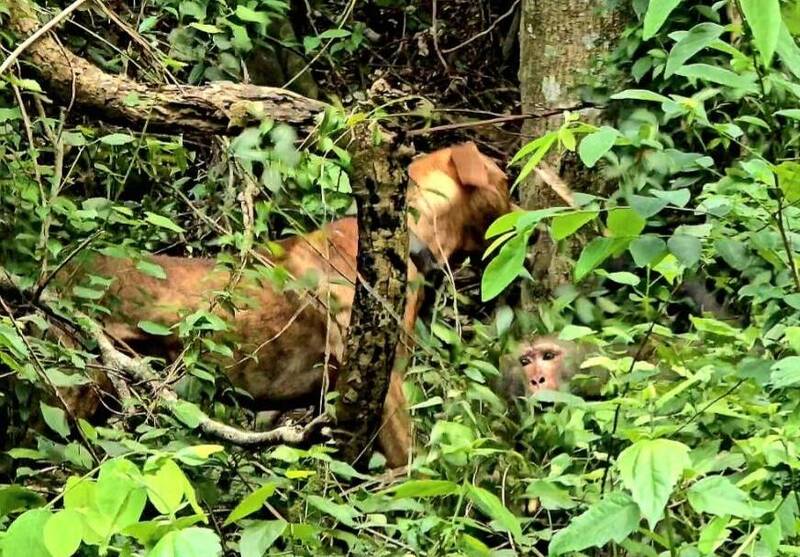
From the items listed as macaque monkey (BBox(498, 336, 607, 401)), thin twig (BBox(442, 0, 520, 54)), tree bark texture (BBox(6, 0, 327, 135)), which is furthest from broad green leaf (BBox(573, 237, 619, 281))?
thin twig (BBox(442, 0, 520, 54))

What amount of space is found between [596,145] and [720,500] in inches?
15.7

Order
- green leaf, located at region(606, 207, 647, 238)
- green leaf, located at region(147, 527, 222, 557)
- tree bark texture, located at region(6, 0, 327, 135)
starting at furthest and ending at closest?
tree bark texture, located at region(6, 0, 327, 135) → green leaf, located at region(606, 207, 647, 238) → green leaf, located at region(147, 527, 222, 557)

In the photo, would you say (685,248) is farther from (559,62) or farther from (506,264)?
(559,62)

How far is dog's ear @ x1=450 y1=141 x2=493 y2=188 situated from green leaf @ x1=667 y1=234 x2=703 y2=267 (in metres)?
2.45

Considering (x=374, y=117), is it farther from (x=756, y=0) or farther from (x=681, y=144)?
(x=681, y=144)

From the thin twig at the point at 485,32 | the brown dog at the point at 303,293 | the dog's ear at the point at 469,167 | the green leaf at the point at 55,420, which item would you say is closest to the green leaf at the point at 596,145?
the green leaf at the point at 55,420

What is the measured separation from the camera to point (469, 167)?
3.65m

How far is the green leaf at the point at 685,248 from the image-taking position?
1188mm

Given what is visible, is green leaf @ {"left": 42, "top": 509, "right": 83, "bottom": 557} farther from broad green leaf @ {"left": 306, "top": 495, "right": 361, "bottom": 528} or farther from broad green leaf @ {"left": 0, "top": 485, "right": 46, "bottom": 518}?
broad green leaf @ {"left": 306, "top": 495, "right": 361, "bottom": 528}

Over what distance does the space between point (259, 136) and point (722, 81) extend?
115 centimetres

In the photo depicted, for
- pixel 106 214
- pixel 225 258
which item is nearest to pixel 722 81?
pixel 225 258

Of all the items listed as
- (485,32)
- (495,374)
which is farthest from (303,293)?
(485,32)

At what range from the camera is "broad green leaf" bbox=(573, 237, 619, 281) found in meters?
1.15

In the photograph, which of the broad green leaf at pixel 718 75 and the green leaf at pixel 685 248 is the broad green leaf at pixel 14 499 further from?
the broad green leaf at pixel 718 75
